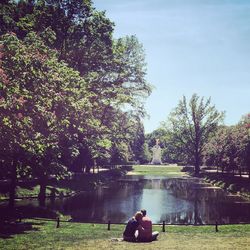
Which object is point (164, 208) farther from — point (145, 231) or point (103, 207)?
point (145, 231)

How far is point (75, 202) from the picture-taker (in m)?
39.9

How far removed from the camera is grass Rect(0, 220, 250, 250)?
15.9 meters

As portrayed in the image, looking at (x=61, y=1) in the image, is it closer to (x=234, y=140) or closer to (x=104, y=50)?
(x=104, y=50)

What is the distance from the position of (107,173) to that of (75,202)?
1715 inches

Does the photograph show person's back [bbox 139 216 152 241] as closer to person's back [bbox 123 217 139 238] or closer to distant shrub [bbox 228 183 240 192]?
person's back [bbox 123 217 139 238]

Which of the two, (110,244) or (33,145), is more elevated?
(33,145)

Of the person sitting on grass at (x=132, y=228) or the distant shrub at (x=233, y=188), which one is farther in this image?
the distant shrub at (x=233, y=188)

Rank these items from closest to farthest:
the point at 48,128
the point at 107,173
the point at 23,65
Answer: the point at 23,65 < the point at 48,128 < the point at 107,173

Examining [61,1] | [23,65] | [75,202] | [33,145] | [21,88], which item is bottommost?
[75,202]

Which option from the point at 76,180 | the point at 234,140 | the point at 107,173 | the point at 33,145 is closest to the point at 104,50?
the point at 33,145

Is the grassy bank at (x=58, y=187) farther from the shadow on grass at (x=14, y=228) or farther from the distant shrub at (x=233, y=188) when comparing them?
the distant shrub at (x=233, y=188)

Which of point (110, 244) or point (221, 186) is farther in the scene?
point (221, 186)

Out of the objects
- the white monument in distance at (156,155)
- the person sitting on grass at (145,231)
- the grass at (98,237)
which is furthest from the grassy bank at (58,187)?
the white monument in distance at (156,155)

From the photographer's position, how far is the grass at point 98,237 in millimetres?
15938
